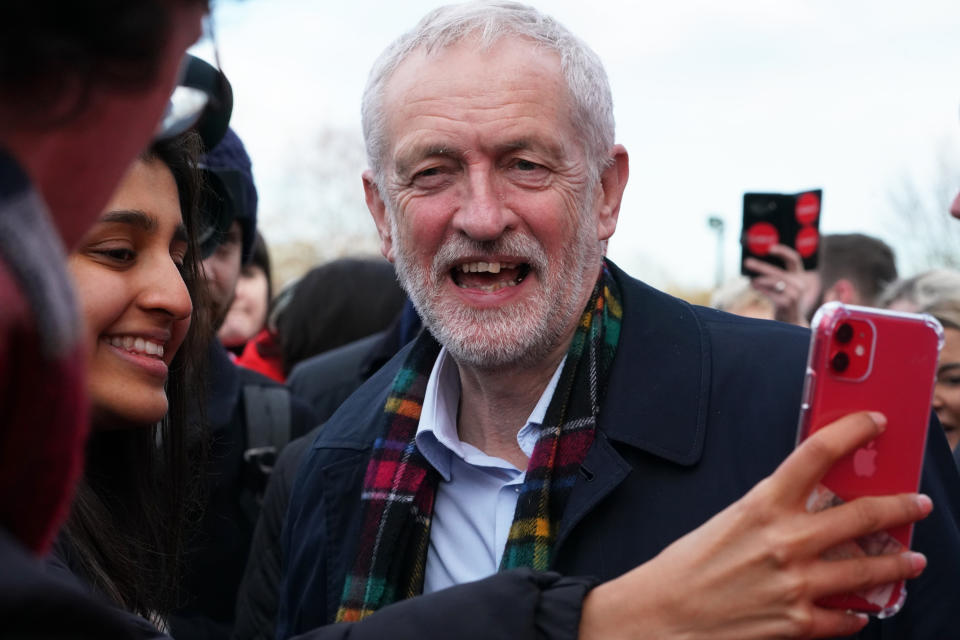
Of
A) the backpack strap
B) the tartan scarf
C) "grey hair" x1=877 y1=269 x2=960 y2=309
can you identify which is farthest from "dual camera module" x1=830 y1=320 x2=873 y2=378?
"grey hair" x1=877 y1=269 x2=960 y2=309

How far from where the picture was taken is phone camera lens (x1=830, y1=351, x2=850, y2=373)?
1.59 meters

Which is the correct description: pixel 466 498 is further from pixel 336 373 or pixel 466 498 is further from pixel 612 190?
pixel 336 373

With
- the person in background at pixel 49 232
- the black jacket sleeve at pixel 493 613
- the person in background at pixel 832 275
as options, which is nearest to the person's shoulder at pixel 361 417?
the black jacket sleeve at pixel 493 613

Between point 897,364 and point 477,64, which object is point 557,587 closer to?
point 897,364

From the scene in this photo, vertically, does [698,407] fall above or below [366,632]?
above

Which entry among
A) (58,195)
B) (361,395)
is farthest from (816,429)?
(361,395)

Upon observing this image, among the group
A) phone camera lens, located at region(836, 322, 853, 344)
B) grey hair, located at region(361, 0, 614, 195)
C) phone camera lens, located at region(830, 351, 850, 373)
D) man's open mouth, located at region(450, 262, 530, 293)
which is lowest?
phone camera lens, located at region(830, 351, 850, 373)

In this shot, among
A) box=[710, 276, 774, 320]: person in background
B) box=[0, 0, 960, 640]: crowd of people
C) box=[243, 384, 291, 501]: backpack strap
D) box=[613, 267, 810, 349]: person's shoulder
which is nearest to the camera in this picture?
box=[0, 0, 960, 640]: crowd of people

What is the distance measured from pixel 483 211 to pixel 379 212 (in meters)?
0.51

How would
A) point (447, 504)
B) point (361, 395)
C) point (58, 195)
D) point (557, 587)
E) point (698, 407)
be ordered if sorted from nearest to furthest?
point (58, 195)
point (557, 587)
point (698, 407)
point (447, 504)
point (361, 395)

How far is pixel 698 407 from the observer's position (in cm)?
225

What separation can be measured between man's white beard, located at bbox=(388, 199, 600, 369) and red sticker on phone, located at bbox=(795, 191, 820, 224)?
7.60ft

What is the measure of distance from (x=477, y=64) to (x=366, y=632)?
4.60 ft

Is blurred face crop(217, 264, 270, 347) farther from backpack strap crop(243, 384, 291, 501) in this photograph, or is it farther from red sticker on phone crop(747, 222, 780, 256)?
red sticker on phone crop(747, 222, 780, 256)
